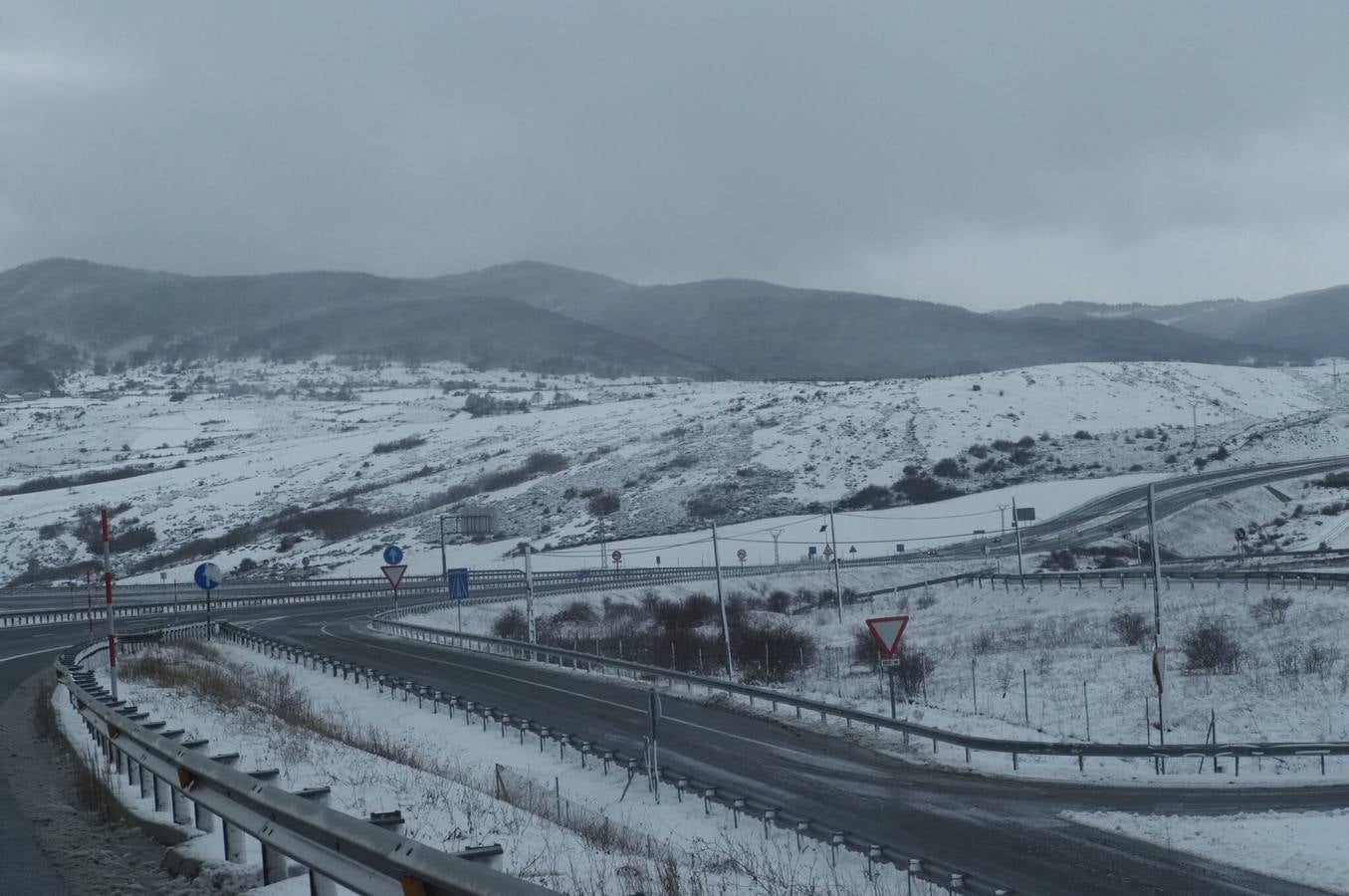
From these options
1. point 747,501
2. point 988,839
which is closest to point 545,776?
point 988,839

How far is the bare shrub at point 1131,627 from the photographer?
4297cm

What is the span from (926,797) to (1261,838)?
535 cm

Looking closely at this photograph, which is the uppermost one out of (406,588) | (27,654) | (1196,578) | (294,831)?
(294,831)

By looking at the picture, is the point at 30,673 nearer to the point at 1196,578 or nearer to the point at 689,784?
the point at 689,784

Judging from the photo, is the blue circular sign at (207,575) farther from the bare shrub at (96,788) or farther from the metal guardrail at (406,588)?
the bare shrub at (96,788)

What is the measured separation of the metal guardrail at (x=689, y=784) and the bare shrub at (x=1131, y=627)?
23523 mm

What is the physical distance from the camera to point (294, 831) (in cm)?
720

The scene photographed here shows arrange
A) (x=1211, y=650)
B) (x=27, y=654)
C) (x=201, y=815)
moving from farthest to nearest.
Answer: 1. (x=27, y=654)
2. (x=1211, y=650)
3. (x=201, y=815)

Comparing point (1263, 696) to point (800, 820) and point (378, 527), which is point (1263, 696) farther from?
point (378, 527)

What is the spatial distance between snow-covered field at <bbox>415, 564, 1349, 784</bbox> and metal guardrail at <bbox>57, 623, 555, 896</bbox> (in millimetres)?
16299

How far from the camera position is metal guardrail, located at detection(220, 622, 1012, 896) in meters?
14.1

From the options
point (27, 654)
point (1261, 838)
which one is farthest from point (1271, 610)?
point (27, 654)

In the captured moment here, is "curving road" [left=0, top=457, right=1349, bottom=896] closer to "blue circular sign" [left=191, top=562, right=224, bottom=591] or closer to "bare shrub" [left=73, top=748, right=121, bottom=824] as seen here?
"bare shrub" [left=73, top=748, right=121, bottom=824]

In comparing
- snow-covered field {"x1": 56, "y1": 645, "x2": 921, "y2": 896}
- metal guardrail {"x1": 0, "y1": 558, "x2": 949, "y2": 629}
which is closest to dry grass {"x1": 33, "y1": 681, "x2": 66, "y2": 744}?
snow-covered field {"x1": 56, "y1": 645, "x2": 921, "y2": 896}
